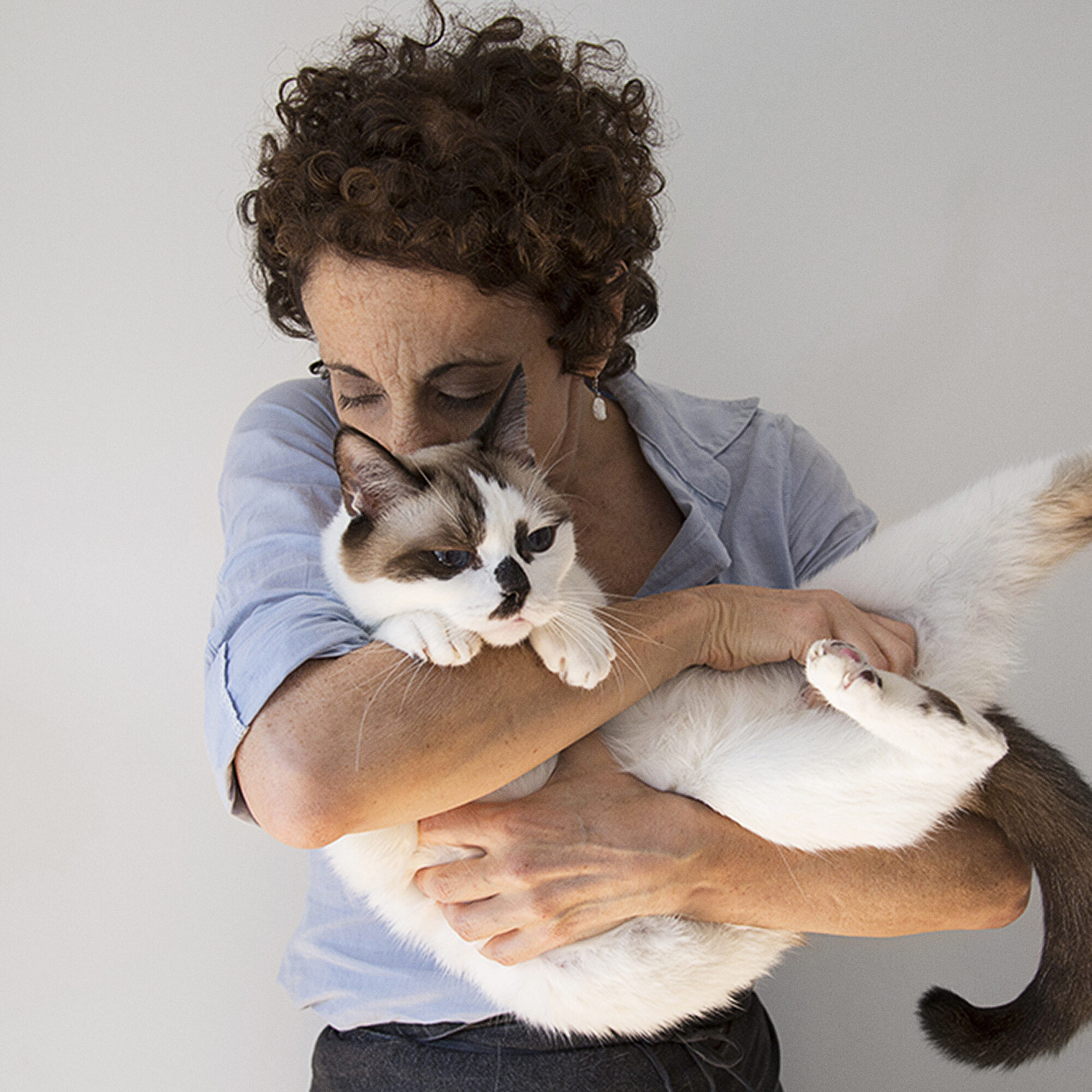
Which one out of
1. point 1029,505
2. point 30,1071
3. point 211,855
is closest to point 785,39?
point 1029,505

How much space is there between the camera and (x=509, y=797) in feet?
4.44

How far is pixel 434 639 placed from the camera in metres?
A: 1.17

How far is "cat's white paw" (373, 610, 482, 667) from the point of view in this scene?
1.17m

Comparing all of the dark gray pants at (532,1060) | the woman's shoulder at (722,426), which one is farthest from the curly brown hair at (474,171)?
the dark gray pants at (532,1060)

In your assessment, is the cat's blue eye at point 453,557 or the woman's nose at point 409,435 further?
the woman's nose at point 409,435

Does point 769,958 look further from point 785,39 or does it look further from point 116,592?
point 785,39

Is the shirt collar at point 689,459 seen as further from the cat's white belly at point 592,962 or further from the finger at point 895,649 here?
the cat's white belly at point 592,962

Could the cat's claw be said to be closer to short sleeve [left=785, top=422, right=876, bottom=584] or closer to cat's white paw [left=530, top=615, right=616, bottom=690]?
cat's white paw [left=530, top=615, right=616, bottom=690]

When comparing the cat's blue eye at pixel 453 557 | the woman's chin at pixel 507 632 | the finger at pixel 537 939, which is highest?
the cat's blue eye at pixel 453 557

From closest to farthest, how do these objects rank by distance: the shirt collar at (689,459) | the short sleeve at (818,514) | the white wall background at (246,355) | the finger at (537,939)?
the finger at (537,939), the shirt collar at (689,459), the short sleeve at (818,514), the white wall background at (246,355)

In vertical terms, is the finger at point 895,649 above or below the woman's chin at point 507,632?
below

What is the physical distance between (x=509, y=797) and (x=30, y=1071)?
1542 mm

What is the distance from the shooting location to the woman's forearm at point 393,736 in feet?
3.64

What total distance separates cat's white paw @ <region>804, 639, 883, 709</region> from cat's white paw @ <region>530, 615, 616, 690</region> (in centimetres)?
27
